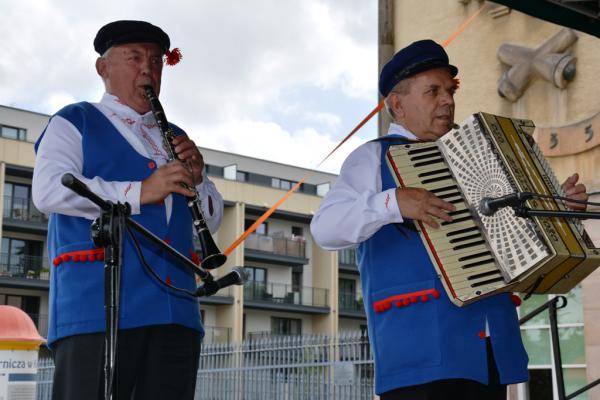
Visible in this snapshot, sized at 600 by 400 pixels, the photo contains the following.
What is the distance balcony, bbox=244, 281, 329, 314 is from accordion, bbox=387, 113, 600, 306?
40806mm

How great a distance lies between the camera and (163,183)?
327 cm

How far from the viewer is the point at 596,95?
9031 millimetres

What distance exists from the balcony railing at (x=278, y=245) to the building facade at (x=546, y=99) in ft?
115

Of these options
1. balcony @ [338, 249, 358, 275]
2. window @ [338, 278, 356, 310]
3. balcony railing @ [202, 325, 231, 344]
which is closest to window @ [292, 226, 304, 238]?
balcony @ [338, 249, 358, 275]

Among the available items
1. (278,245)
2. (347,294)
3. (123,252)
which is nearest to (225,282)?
(123,252)

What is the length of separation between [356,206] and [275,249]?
42.9 meters

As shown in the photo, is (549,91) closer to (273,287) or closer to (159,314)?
(159,314)

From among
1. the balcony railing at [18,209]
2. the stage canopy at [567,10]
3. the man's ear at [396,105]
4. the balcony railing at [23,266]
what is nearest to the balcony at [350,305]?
the balcony railing at [23,266]

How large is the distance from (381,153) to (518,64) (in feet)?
20.9

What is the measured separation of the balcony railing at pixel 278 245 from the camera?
45.4 metres

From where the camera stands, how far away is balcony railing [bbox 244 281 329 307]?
45188 mm

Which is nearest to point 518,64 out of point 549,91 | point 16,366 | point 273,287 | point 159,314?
point 549,91

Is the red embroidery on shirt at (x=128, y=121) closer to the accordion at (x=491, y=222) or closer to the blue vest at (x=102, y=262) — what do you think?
the blue vest at (x=102, y=262)

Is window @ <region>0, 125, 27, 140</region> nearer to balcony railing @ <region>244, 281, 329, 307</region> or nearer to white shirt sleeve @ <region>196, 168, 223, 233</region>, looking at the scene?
balcony railing @ <region>244, 281, 329, 307</region>
